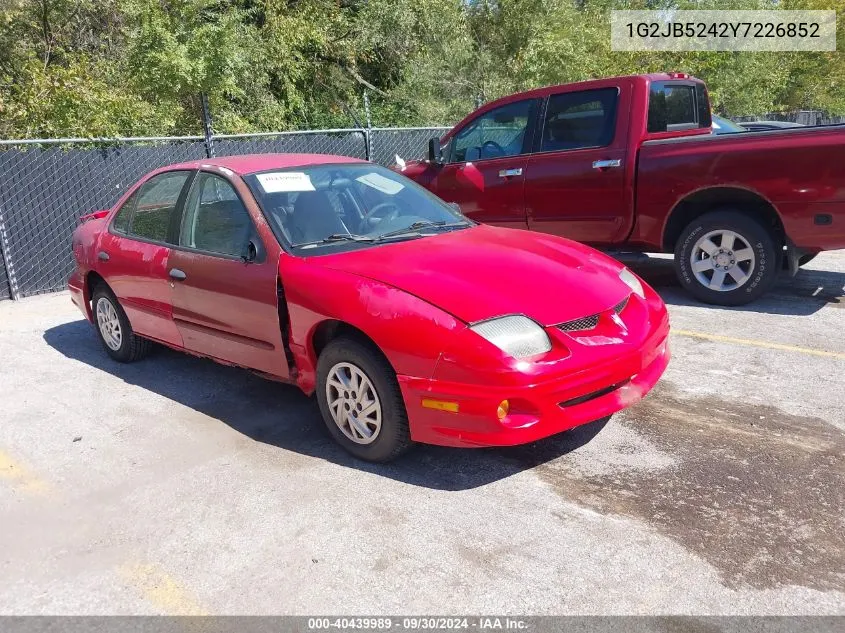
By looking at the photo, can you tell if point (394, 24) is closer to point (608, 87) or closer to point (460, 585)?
point (608, 87)

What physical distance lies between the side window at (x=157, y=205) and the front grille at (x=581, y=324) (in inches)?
114

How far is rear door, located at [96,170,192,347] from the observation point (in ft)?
16.3

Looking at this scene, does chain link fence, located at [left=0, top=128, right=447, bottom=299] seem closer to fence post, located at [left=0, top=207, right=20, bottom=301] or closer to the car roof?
fence post, located at [left=0, top=207, right=20, bottom=301]

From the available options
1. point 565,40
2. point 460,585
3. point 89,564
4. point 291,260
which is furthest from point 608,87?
point 565,40

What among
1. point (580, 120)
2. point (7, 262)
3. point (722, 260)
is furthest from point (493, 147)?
point (7, 262)

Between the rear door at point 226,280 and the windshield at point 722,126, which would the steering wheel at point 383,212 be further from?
the windshield at point 722,126

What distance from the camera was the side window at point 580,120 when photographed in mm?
6809

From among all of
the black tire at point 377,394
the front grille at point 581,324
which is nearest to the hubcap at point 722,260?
the front grille at point 581,324

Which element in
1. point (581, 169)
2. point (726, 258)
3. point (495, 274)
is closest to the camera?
point (495, 274)

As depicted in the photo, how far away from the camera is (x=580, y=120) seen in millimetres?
7008

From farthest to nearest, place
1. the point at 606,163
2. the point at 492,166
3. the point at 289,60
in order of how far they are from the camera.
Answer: the point at 289,60 → the point at 492,166 → the point at 606,163

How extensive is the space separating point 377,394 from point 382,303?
0.46 m

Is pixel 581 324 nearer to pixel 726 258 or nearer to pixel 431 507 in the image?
pixel 431 507

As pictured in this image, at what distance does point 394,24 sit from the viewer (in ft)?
63.5
